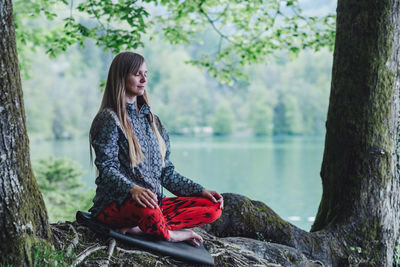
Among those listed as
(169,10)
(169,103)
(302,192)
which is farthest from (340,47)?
(169,103)

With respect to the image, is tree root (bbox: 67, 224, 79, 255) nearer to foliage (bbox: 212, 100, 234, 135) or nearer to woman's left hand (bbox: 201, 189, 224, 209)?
woman's left hand (bbox: 201, 189, 224, 209)

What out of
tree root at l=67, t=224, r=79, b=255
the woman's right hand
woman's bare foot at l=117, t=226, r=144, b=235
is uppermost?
the woman's right hand

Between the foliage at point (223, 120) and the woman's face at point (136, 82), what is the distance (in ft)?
161

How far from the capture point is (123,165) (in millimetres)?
2951

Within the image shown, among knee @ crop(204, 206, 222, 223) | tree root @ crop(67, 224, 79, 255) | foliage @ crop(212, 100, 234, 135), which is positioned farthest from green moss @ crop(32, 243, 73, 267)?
foliage @ crop(212, 100, 234, 135)

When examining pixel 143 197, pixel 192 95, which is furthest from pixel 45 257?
pixel 192 95

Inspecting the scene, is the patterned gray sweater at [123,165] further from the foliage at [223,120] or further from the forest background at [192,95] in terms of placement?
the foliage at [223,120]

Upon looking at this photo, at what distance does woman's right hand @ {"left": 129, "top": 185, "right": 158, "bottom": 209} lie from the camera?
8.61 ft

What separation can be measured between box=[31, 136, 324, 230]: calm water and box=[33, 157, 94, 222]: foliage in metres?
4.98

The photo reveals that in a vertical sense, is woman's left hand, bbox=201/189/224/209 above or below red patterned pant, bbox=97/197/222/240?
above

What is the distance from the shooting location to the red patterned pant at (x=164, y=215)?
272 cm

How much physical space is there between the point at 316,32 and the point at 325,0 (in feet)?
293

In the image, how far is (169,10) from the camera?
746 cm

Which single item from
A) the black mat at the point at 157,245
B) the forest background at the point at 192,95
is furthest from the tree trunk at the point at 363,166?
the forest background at the point at 192,95
